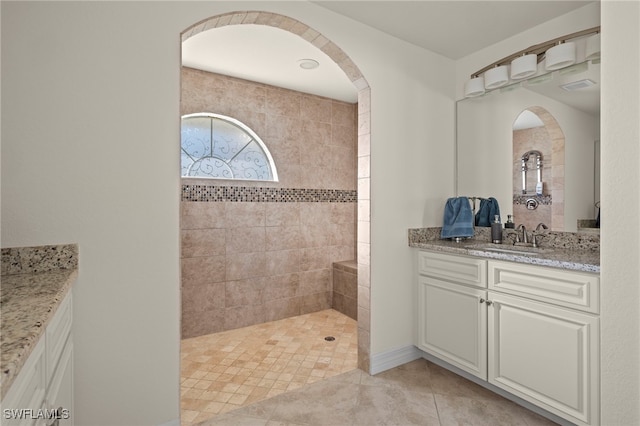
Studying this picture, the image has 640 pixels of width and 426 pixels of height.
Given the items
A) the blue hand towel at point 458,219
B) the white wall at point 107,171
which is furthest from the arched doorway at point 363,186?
the blue hand towel at point 458,219

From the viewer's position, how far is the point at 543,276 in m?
1.84

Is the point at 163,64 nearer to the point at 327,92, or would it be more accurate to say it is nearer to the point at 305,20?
the point at 305,20

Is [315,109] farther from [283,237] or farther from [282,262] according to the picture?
[282,262]

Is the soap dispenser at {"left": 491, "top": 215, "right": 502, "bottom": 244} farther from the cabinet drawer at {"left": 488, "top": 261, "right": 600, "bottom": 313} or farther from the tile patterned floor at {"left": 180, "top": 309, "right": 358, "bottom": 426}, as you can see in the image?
the tile patterned floor at {"left": 180, "top": 309, "right": 358, "bottom": 426}

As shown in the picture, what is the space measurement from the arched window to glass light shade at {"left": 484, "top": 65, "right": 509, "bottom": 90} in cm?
210

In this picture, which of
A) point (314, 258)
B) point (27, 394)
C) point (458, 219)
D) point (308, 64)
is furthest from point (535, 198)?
point (27, 394)

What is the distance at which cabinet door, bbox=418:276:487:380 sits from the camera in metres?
2.17

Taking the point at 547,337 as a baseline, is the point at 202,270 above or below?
above

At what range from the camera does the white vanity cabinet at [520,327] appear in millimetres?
1695

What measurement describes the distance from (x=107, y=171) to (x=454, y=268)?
82.2 inches

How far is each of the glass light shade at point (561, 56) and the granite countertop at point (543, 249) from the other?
1084 mm

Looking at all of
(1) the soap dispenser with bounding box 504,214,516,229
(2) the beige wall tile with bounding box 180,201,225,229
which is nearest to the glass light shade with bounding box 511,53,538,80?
(1) the soap dispenser with bounding box 504,214,516,229

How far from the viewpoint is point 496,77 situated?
2.54 meters

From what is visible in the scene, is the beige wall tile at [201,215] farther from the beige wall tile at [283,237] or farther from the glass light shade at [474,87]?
the glass light shade at [474,87]
